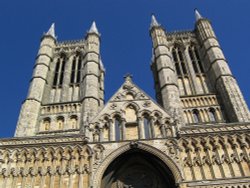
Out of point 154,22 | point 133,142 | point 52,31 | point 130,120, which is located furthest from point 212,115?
point 52,31

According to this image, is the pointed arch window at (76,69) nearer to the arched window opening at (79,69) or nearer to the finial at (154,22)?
the arched window opening at (79,69)

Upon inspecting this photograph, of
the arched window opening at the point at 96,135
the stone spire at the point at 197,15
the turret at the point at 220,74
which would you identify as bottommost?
the arched window opening at the point at 96,135

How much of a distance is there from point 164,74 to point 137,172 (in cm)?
1099

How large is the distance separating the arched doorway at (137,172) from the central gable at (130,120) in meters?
0.99

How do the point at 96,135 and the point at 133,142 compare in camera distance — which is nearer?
the point at 133,142

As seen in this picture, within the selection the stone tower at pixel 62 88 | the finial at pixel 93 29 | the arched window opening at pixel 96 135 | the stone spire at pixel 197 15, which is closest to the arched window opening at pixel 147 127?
the arched window opening at pixel 96 135

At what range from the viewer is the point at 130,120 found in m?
16.2

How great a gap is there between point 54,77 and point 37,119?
5.74m

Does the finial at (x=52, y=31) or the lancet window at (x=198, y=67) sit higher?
the finial at (x=52, y=31)

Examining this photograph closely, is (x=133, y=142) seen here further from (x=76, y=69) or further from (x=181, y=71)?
(x=76, y=69)

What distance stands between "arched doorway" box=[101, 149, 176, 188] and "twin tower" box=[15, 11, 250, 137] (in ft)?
9.58

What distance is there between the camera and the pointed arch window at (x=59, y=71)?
26.0 m

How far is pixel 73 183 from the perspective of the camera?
13594 mm

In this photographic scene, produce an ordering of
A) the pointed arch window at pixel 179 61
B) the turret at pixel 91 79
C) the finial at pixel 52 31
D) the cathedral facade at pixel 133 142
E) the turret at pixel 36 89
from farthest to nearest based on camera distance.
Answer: the finial at pixel 52 31, the pointed arch window at pixel 179 61, the turret at pixel 91 79, the turret at pixel 36 89, the cathedral facade at pixel 133 142
